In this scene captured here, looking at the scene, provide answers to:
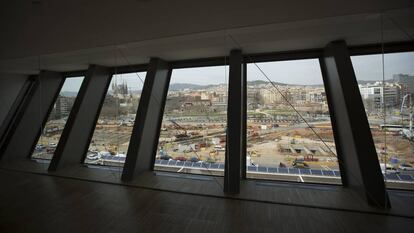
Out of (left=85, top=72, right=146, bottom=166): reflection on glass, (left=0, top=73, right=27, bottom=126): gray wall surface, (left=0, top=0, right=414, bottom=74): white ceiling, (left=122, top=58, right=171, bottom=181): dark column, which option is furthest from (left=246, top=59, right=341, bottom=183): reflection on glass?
(left=0, top=73, right=27, bottom=126): gray wall surface

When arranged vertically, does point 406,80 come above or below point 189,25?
below

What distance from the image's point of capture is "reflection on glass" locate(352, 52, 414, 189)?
2.94 meters

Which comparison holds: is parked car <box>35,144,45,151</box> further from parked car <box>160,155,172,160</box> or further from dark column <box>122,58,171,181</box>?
parked car <box>160,155,172,160</box>

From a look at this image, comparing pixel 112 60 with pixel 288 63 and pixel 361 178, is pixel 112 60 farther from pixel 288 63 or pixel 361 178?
pixel 361 178

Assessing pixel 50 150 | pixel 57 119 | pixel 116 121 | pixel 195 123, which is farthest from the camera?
pixel 57 119

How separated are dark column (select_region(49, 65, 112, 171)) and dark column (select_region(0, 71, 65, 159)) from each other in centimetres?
146

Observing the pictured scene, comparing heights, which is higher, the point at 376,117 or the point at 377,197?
the point at 376,117

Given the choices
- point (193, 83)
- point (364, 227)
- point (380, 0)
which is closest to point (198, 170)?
point (193, 83)

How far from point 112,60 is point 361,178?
4.94m

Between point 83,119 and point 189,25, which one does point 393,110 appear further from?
point 83,119

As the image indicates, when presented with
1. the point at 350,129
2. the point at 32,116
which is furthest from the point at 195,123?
the point at 32,116

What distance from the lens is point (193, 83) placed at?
425 centimetres

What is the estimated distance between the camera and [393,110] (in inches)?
117

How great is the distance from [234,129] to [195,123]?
1.18m
